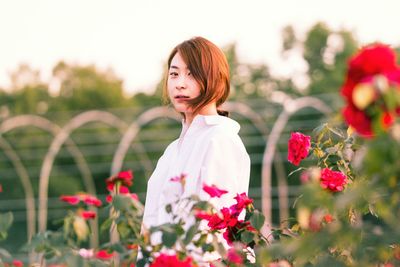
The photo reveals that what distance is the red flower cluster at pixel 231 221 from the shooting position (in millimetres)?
2893

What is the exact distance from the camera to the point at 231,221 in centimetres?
295

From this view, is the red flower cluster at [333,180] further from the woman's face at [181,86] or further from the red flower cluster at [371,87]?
the red flower cluster at [371,87]

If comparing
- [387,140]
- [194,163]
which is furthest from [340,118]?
[194,163]

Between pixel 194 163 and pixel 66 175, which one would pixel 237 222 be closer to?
pixel 194 163

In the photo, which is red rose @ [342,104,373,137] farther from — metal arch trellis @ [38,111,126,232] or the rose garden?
metal arch trellis @ [38,111,126,232]

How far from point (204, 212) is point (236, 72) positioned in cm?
2763

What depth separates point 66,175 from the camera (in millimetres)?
28156

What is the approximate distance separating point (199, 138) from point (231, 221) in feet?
1.92

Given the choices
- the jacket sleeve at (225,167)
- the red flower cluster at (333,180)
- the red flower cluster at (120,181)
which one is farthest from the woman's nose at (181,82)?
the red flower cluster at (333,180)

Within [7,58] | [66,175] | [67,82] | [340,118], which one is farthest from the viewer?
[67,82]

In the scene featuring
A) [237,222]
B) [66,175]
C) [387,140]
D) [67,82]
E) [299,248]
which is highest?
[387,140]

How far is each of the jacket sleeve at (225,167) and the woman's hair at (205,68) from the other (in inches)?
7.2

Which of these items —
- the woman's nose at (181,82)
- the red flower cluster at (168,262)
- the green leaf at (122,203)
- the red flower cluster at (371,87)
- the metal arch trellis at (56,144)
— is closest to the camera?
the red flower cluster at (371,87)

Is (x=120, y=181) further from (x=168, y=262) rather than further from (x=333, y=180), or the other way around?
(x=168, y=262)
